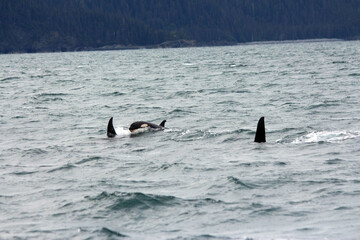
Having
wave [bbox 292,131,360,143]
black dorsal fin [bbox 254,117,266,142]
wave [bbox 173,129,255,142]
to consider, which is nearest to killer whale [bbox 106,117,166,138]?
wave [bbox 173,129,255,142]

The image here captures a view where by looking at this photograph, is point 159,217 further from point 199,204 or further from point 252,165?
point 252,165

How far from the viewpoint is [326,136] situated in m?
19.2

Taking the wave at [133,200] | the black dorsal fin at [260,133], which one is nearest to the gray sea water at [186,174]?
the wave at [133,200]

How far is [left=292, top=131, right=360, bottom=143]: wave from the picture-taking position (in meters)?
18.6

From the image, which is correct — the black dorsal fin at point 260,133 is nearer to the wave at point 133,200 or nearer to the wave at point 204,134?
the wave at point 204,134

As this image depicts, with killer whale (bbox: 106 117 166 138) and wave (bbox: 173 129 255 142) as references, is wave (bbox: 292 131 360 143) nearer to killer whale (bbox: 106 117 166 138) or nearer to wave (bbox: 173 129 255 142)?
wave (bbox: 173 129 255 142)

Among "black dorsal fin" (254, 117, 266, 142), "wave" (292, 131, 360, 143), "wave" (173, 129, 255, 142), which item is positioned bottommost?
"wave" (292, 131, 360, 143)

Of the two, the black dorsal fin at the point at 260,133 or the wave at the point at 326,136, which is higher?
the black dorsal fin at the point at 260,133

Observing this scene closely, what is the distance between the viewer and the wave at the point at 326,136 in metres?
18.6

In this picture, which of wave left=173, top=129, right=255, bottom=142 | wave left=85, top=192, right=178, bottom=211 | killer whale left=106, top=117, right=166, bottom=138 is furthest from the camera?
killer whale left=106, top=117, right=166, bottom=138

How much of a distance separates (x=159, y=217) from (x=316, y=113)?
14.7 m

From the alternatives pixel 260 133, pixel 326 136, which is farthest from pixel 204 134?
pixel 326 136

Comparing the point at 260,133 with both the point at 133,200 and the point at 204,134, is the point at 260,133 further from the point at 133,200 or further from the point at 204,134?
the point at 133,200

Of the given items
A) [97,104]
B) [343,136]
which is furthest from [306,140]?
[97,104]
